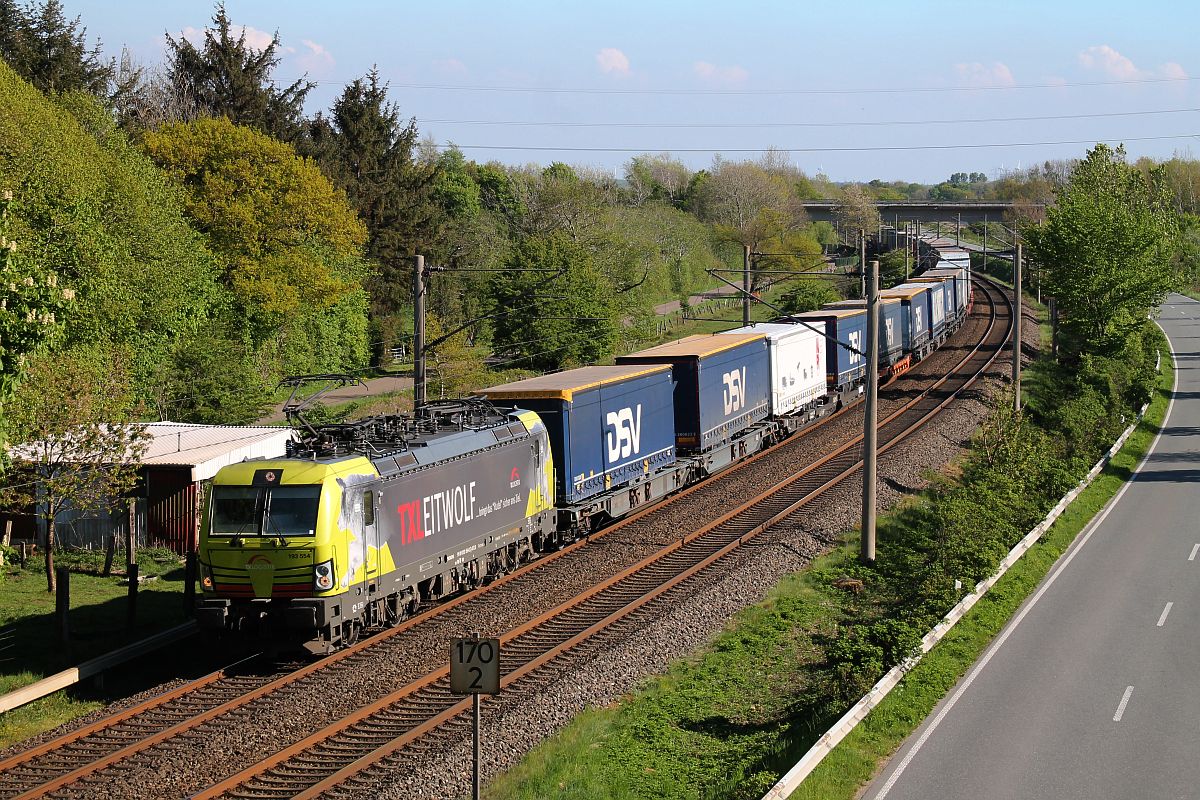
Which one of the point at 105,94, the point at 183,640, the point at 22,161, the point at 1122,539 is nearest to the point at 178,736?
the point at 183,640

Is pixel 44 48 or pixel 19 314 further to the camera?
pixel 44 48

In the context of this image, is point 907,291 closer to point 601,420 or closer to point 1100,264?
point 1100,264

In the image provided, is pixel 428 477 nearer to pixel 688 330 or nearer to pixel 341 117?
pixel 341 117

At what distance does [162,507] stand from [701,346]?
49.7 feet

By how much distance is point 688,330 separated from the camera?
79500mm

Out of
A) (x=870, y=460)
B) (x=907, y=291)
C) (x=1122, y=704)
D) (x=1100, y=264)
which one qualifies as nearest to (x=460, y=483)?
(x=870, y=460)

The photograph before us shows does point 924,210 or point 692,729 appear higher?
point 924,210

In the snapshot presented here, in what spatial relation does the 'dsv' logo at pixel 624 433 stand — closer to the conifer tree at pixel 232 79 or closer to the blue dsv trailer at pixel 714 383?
the blue dsv trailer at pixel 714 383

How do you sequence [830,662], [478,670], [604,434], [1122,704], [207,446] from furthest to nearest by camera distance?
[207,446]
[604,434]
[830,662]
[1122,704]
[478,670]

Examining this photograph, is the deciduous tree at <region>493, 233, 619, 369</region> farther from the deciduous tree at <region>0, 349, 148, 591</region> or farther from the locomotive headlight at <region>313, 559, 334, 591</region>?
the locomotive headlight at <region>313, 559, 334, 591</region>

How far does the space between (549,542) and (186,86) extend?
4755cm

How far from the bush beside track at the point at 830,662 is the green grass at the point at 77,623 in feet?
24.4

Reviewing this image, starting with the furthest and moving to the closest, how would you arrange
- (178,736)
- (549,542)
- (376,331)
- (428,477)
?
(376,331) → (549,542) → (428,477) → (178,736)

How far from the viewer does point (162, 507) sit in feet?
92.6
